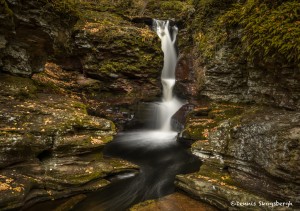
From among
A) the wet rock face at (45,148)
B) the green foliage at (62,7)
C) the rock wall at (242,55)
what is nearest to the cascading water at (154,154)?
the wet rock face at (45,148)

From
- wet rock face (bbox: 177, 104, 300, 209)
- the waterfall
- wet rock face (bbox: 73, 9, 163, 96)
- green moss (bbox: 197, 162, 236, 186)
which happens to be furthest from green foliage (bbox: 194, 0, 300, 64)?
the waterfall

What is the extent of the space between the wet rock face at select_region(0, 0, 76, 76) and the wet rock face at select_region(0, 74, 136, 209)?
2.05 feet

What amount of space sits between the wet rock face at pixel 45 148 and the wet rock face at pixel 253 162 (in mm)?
2997

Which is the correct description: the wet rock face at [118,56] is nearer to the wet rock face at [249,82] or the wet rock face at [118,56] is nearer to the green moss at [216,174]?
the wet rock face at [249,82]

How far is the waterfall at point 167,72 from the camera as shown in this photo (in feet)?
49.0

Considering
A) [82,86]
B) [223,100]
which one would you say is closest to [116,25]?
[82,86]

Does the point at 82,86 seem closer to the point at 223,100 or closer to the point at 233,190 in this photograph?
the point at 223,100

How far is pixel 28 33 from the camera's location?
791 centimetres

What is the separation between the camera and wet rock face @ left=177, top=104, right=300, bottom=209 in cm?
573

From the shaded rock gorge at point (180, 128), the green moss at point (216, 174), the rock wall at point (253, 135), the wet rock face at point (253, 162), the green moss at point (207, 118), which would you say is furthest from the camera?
the green moss at point (207, 118)

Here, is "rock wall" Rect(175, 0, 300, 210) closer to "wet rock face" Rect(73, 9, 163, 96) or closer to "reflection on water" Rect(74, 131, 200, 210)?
"reflection on water" Rect(74, 131, 200, 210)

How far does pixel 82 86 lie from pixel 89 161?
762 cm

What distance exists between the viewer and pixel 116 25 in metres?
15.9

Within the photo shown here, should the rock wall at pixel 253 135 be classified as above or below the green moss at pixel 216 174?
above
